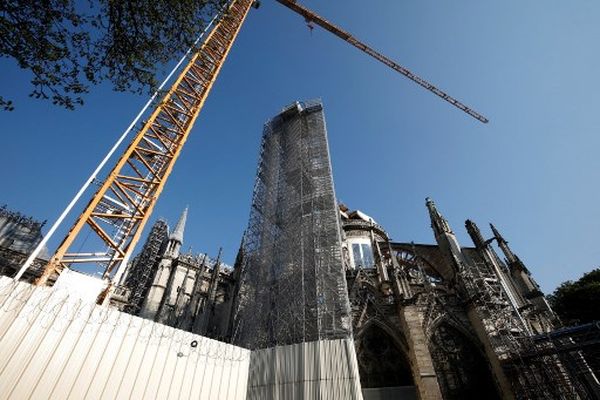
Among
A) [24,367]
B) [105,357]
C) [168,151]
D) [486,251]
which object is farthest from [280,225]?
[486,251]

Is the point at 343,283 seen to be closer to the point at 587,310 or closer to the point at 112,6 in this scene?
the point at 112,6

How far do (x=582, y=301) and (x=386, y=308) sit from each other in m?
28.7

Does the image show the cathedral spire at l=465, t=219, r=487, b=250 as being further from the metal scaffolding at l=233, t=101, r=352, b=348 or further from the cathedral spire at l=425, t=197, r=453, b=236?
the metal scaffolding at l=233, t=101, r=352, b=348

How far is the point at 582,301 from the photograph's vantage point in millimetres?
31406

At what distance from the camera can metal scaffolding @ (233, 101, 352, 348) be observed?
14.9 m

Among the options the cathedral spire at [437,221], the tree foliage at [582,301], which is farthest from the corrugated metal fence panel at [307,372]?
the tree foliage at [582,301]

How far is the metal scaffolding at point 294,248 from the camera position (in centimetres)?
1491

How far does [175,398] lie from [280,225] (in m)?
11.9

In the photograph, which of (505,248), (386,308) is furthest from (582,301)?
(386,308)

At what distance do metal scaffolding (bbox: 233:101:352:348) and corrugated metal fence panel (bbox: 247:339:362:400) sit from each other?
0.78 meters

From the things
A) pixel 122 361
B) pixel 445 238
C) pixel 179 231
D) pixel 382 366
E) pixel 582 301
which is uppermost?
pixel 179 231

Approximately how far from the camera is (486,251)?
921 inches

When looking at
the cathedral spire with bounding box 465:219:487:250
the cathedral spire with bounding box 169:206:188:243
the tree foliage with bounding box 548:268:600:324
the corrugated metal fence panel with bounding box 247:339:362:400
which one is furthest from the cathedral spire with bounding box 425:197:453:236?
the cathedral spire with bounding box 169:206:188:243

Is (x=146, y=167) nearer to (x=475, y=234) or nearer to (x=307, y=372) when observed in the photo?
(x=307, y=372)
